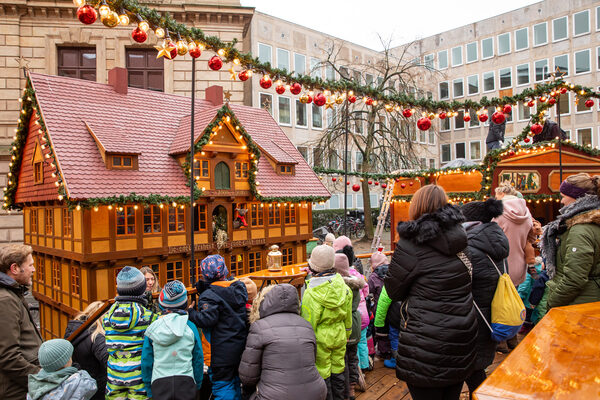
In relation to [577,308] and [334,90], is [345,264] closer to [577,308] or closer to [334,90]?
[577,308]

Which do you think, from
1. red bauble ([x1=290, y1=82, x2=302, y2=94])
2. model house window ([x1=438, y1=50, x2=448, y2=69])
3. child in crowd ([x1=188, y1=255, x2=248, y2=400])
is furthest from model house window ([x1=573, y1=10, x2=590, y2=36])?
child in crowd ([x1=188, y1=255, x2=248, y2=400])

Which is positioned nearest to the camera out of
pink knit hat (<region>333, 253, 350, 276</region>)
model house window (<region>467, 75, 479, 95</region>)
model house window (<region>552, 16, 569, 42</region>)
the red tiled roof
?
pink knit hat (<region>333, 253, 350, 276</region>)

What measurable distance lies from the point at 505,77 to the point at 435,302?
3795 centimetres

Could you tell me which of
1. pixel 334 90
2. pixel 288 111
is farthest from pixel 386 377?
pixel 288 111

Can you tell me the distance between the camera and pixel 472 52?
36594 mm

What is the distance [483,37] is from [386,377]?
38.0 meters

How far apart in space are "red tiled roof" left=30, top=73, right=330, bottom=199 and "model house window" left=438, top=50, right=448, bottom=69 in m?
30.9

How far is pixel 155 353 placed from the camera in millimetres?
3217

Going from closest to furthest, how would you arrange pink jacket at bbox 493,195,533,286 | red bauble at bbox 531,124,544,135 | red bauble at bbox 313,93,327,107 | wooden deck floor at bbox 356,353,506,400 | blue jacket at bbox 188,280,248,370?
blue jacket at bbox 188,280,248,370 → pink jacket at bbox 493,195,533,286 → wooden deck floor at bbox 356,353,506,400 → red bauble at bbox 313,93,327,107 → red bauble at bbox 531,124,544,135

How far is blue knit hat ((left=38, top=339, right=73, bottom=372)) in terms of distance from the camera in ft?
9.45

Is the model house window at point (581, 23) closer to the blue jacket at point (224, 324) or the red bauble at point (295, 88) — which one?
the red bauble at point (295, 88)

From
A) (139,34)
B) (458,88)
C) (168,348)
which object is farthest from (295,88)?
(458,88)

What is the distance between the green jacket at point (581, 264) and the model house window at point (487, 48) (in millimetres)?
37437

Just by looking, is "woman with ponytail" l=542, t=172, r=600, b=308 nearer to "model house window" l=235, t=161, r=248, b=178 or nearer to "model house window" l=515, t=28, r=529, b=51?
"model house window" l=235, t=161, r=248, b=178
